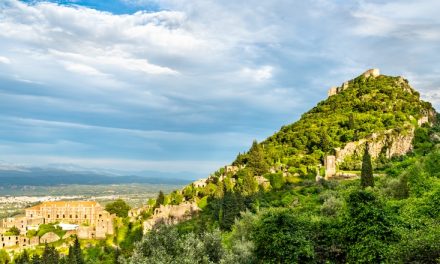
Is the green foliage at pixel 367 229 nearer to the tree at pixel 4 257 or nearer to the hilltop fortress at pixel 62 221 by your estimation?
the hilltop fortress at pixel 62 221

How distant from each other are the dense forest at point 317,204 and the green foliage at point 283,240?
0.28ft

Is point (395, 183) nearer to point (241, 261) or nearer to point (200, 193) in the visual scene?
point (241, 261)

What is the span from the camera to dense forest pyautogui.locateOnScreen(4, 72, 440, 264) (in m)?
34.4

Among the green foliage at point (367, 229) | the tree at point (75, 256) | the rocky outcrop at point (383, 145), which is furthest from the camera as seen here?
A: the rocky outcrop at point (383, 145)

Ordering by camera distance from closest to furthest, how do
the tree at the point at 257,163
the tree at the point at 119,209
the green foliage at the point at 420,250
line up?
the green foliage at the point at 420,250 → the tree at the point at 257,163 → the tree at the point at 119,209

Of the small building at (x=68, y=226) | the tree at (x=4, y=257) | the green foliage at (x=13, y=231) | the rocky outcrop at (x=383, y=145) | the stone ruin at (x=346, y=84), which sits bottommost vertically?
the tree at (x=4, y=257)

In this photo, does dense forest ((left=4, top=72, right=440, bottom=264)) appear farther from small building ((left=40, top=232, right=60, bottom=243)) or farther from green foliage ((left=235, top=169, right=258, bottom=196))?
small building ((left=40, top=232, right=60, bottom=243))

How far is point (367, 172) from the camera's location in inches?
2589

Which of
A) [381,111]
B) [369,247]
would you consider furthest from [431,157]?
[381,111]

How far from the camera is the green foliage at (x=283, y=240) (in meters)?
37.4

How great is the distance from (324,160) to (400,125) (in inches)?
862

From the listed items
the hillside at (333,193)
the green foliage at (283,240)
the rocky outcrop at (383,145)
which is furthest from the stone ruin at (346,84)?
the green foliage at (283,240)

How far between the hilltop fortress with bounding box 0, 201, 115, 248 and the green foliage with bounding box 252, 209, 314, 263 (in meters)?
67.6

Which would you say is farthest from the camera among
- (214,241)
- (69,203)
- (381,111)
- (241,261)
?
(69,203)
